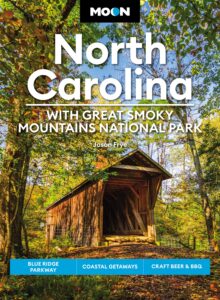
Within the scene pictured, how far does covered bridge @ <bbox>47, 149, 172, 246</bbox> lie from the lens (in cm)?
1460

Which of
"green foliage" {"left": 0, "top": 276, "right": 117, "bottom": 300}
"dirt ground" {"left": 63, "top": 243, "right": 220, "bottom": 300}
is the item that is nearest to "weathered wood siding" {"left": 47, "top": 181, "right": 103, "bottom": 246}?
"green foliage" {"left": 0, "top": 276, "right": 117, "bottom": 300}

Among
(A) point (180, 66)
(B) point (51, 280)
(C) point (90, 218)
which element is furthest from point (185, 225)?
(B) point (51, 280)

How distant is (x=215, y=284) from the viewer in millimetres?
6375

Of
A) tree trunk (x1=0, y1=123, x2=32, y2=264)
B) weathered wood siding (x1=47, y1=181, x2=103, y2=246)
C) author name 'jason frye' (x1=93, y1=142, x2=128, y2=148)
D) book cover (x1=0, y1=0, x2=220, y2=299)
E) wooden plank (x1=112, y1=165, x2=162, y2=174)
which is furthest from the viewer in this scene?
weathered wood siding (x1=47, y1=181, x2=103, y2=246)

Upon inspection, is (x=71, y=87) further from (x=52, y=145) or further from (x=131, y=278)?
(x=131, y=278)

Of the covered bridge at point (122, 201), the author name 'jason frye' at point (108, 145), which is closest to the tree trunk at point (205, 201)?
the covered bridge at point (122, 201)

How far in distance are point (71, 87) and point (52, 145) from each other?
1.64 m

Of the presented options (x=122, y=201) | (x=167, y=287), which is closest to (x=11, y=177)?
(x=167, y=287)

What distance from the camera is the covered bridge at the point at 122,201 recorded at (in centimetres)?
1460

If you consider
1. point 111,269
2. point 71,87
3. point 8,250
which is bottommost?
point 111,269

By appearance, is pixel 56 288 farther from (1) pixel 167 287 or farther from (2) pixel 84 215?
(2) pixel 84 215

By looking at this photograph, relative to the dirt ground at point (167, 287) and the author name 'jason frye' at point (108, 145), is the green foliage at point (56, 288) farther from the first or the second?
the author name 'jason frye' at point (108, 145)

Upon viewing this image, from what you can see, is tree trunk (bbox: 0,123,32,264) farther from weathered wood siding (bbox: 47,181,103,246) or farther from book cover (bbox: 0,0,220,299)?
weathered wood siding (bbox: 47,181,103,246)

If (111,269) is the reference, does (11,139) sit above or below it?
above
